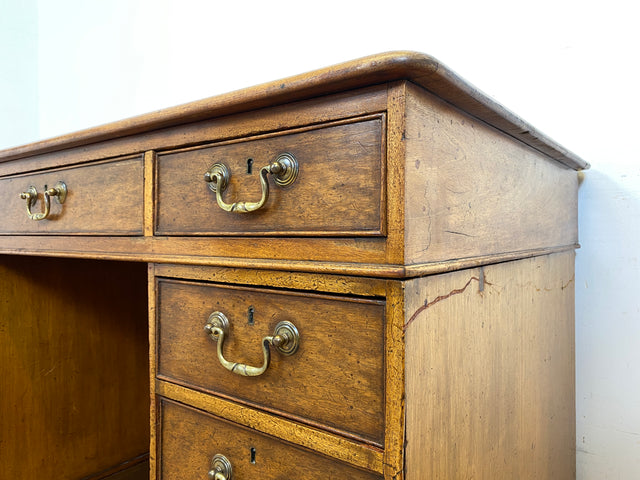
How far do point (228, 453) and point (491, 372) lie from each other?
1.20ft

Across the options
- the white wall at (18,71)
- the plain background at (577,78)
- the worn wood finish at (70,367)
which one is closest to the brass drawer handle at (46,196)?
the worn wood finish at (70,367)

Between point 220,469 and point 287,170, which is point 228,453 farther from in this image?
point 287,170

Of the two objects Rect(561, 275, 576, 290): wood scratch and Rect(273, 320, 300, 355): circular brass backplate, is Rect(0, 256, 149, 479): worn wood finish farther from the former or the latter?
Rect(561, 275, 576, 290): wood scratch

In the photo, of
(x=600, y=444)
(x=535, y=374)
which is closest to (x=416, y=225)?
(x=535, y=374)

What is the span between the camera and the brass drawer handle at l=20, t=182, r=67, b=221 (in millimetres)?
829

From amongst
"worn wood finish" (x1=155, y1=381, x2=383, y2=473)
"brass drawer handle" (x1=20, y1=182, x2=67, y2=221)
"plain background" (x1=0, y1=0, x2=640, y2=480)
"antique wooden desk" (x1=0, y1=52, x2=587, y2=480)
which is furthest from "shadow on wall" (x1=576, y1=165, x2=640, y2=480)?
"brass drawer handle" (x1=20, y1=182, x2=67, y2=221)

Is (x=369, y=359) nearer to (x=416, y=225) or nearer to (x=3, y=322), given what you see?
(x=416, y=225)

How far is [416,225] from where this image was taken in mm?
461

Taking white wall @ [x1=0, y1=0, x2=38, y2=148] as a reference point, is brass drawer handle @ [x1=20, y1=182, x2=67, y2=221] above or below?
below

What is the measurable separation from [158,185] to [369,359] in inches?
16.2

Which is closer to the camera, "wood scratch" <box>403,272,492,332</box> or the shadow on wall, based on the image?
"wood scratch" <box>403,272,492,332</box>

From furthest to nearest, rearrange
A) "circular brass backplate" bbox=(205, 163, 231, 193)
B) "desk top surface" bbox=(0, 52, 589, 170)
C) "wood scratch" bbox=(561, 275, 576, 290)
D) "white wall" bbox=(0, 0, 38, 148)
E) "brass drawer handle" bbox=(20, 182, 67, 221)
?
1. "white wall" bbox=(0, 0, 38, 148)
2. "wood scratch" bbox=(561, 275, 576, 290)
3. "brass drawer handle" bbox=(20, 182, 67, 221)
4. "circular brass backplate" bbox=(205, 163, 231, 193)
5. "desk top surface" bbox=(0, 52, 589, 170)

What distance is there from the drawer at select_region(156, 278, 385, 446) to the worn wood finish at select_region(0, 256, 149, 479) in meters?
0.58

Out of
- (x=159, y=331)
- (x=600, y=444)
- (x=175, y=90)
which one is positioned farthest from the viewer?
(x=175, y=90)
